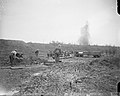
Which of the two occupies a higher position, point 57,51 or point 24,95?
point 57,51

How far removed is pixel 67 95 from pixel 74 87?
72cm

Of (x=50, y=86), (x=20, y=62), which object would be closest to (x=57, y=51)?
(x=20, y=62)

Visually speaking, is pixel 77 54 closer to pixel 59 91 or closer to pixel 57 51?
pixel 57 51

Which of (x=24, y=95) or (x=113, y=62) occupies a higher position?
(x=113, y=62)

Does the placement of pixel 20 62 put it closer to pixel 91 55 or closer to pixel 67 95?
pixel 67 95

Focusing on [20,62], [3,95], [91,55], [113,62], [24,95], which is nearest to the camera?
[24,95]

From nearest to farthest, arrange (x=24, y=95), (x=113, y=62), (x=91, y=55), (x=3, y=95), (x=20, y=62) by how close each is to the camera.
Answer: (x=24, y=95)
(x=3, y=95)
(x=113, y=62)
(x=20, y=62)
(x=91, y=55)

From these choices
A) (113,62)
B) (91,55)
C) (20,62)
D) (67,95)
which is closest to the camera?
(67,95)

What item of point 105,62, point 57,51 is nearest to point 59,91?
point 105,62

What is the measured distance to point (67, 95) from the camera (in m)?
4.61

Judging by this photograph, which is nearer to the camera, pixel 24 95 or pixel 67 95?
pixel 67 95

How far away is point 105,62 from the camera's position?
32.8 feet

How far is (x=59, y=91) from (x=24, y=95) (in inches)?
52.1

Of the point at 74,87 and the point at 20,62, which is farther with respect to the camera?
the point at 20,62
